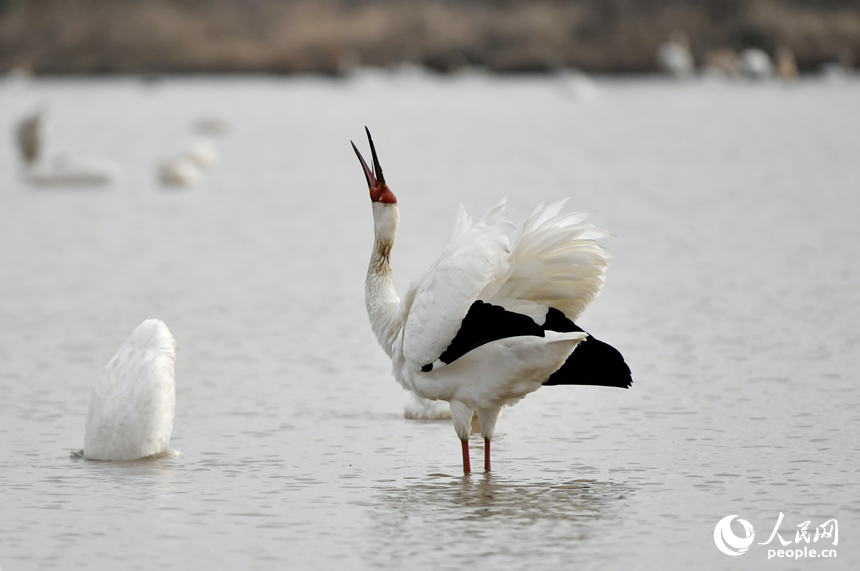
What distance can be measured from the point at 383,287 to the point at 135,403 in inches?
60.8

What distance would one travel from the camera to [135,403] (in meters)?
7.52

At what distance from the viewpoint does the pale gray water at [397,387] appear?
6.28 m

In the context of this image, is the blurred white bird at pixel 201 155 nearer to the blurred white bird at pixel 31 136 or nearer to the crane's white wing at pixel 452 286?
the blurred white bird at pixel 31 136

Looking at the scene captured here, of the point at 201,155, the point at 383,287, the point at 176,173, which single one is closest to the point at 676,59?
the point at 201,155

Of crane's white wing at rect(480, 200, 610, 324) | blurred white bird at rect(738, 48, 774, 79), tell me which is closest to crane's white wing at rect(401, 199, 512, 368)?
crane's white wing at rect(480, 200, 610, 324)

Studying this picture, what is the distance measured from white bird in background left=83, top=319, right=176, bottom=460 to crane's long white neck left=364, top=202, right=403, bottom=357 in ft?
3.99

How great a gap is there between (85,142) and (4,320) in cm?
2202

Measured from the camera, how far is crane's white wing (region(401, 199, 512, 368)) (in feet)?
21.9

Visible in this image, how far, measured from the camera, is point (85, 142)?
33.3m

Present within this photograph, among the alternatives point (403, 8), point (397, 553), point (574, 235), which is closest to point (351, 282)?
point (574, 235)

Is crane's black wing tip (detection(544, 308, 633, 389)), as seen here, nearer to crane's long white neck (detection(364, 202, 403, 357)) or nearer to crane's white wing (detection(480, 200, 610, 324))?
crane's white wing (detection(480, 200, 610, 324))

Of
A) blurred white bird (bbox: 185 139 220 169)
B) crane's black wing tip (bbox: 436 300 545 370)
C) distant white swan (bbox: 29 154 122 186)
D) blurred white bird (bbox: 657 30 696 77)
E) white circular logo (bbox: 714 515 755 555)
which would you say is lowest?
white circular logo (bbox: 714 515 755 555)

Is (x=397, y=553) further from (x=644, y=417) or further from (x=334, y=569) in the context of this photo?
(x=644, y=417)

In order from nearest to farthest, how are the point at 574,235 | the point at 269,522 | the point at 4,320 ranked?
the point at 269,522
the point at 574,235
the point at 4,320
